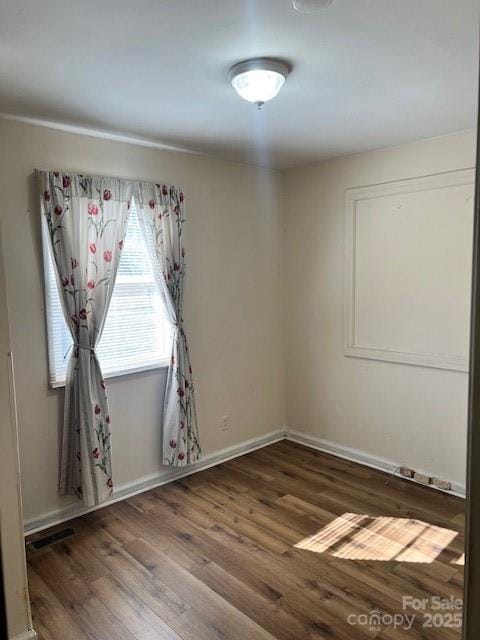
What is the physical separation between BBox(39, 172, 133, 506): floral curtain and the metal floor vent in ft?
0.65

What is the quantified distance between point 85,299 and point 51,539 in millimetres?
1458

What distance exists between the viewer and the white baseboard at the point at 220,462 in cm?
290

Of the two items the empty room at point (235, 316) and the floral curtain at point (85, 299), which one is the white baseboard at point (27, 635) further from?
the floral curtain at point (85, 299)

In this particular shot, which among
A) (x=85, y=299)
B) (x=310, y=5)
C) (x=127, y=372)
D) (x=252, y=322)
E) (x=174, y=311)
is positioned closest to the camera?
(x=310, y=5)

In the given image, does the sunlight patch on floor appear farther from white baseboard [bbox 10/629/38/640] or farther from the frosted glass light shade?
the frosted glass light shade

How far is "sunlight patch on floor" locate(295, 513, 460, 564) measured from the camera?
8.32 ft

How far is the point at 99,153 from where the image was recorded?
2.97 meters

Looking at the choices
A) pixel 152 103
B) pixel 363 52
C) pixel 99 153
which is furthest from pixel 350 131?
pixel 99 153

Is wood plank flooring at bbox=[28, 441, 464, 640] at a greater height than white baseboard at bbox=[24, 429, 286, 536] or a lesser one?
lesser

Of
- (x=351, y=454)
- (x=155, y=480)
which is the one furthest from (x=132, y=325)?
(x=351, y=454)

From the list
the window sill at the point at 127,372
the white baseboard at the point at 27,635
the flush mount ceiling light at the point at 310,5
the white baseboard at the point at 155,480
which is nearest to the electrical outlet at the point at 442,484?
the white baseboard at the point at 155,480

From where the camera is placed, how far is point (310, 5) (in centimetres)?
152

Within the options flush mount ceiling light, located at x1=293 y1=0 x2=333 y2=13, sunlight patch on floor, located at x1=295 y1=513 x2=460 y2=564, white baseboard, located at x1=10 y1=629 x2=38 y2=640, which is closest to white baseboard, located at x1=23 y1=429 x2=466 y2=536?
sunlight patch on floor, located at x1=295 y1=513 x2=460 y2=564

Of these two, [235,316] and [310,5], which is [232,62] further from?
[235,316]
